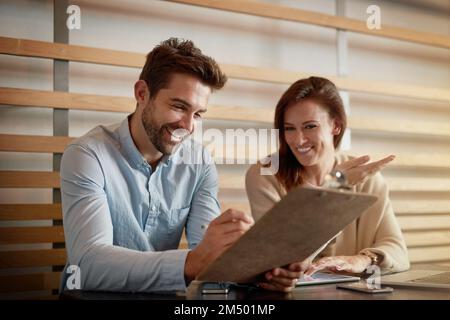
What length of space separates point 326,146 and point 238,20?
0.67m

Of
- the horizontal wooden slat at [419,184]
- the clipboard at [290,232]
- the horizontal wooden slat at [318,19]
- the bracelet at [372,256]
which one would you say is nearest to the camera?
the clipboard at [290,232]

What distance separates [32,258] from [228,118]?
828 mm

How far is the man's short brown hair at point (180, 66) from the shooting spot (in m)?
1.43

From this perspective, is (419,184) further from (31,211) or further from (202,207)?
(31,211)

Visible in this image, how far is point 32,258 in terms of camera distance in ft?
5.45

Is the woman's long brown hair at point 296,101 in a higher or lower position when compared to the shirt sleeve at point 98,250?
higher

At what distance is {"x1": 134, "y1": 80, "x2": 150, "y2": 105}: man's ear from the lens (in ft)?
4.89

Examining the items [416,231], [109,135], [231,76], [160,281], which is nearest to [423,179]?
[416,231]

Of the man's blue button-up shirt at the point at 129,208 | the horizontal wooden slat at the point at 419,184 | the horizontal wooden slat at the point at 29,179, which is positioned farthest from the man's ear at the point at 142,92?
the horizontal wooden slat at the point at 419,184

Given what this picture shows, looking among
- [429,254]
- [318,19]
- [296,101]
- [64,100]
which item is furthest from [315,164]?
[429,254]

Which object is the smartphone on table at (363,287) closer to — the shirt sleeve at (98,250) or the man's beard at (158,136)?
the shirt sleeve at (98,250)

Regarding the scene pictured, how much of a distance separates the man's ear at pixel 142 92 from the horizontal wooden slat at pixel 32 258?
0.57 m

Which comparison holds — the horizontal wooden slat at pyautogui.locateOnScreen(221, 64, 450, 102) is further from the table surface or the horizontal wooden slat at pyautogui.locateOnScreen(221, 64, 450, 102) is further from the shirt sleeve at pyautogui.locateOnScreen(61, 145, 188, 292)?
the table surface

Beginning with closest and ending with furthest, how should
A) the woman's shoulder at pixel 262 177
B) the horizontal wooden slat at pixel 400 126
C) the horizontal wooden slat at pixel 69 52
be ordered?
1. the horizontal wooden slat at pixel 69 52
2. the woman's shoulder at pixel 262 177
3. the horizontal wooden slat at pixel 400 126
